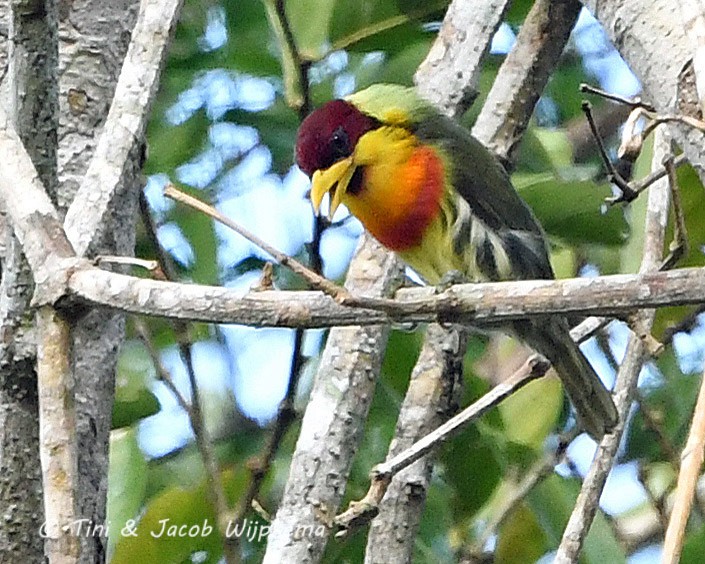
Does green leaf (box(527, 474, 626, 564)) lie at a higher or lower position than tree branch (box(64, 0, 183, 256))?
lower

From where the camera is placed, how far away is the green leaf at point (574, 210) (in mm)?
1840

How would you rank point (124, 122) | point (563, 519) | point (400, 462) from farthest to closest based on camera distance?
point (563, 519) < point (124, 122) < point (400, 462)

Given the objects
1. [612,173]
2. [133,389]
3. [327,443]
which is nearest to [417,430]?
[327,443]

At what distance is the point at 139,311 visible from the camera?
974mm

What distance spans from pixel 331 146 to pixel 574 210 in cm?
37

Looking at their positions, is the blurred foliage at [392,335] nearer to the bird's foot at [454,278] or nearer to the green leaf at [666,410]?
the green leaf at [666,410]

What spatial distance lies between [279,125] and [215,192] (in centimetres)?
24

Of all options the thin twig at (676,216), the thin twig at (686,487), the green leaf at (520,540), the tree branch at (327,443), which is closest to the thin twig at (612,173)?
the thin twig at (676,216)

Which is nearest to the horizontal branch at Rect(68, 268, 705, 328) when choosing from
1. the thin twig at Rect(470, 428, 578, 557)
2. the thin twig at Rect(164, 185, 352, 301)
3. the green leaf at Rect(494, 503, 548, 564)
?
the thin twig at Rect(164, 185, 352, 301)

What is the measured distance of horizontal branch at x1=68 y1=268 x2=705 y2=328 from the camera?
0.88 metres

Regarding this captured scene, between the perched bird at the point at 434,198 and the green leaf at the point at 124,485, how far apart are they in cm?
44

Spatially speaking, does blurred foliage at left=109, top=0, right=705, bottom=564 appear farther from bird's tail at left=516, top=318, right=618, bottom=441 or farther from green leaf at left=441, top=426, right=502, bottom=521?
bird's tail at left=516, top=318, right=618, bottom=441

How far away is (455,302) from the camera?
3.00 feet

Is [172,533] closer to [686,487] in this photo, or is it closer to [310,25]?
[310,25]
